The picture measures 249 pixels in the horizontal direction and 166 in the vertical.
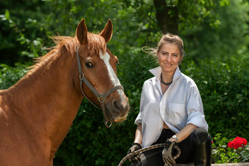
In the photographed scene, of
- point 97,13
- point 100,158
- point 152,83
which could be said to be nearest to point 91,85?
point 152,83

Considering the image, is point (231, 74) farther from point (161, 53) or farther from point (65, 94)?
point (65, 94)

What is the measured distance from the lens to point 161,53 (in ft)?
9.86

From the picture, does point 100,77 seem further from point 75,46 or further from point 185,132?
point 185,132

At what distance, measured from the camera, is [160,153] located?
288 cm

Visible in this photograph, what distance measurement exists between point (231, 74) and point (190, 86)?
7.49 ft

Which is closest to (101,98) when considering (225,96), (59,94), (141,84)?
(59,94)

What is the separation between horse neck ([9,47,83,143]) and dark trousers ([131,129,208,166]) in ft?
2.35

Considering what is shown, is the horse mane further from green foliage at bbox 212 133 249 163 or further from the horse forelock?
green foliage at bbox 212 133 249 163

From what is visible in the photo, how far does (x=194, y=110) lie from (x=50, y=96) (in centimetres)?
120

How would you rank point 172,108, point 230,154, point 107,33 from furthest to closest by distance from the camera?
1. point 230,154
2. point 107,33
3. point 172,108

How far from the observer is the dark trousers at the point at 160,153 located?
108 inches

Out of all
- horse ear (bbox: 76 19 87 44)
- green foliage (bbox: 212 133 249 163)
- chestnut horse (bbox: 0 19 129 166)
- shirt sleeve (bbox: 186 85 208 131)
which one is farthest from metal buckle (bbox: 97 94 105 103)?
green foliage (bbox: 212 133 249 163)

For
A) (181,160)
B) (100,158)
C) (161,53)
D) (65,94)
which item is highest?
(161,53)

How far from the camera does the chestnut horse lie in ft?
8.51
